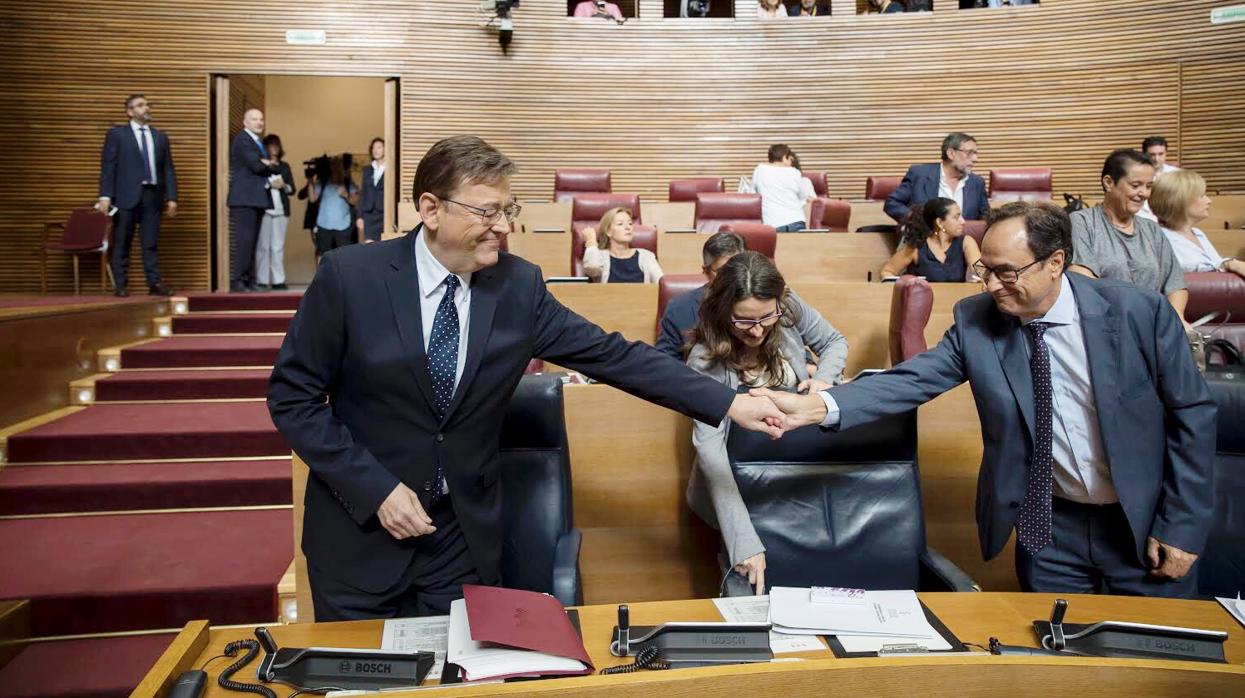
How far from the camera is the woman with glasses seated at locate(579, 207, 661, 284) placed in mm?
4531

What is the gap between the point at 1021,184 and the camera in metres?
6.61

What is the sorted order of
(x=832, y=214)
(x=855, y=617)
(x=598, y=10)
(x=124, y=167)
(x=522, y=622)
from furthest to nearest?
(x=598, y=10), (x=832, y=214), (x=124, y=167), (x=855, y=617), (x=522, y=622)

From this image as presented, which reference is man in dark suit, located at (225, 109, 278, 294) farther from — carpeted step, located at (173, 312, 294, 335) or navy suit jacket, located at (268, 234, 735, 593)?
navy suit jacket, located at (268, 234, 735, 593)

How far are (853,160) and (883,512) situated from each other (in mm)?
6680

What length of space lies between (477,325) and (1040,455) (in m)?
1.09

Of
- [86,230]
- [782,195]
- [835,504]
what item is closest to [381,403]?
[835,504]

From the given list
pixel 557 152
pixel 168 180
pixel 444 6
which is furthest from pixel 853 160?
pixel 168 180

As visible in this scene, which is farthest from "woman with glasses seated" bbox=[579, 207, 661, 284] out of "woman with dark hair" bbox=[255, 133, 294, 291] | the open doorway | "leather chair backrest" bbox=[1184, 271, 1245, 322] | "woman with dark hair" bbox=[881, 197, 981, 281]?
the open doorway

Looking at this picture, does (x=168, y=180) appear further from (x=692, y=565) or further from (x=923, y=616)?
(x=923, y=616)

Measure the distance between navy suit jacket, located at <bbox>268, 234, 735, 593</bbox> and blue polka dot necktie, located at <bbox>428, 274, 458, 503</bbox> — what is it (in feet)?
0.06

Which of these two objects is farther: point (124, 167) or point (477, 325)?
point (124, 167)

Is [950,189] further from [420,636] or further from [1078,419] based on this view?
[420,636]

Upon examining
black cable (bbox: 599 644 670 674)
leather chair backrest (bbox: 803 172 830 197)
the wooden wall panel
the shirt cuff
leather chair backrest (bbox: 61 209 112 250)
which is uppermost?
the wooden wall panel

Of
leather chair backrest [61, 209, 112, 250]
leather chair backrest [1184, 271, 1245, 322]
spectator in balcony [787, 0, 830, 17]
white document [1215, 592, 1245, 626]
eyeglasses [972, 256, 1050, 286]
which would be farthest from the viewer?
spectator in balcony [787, 0, 830, 17]
